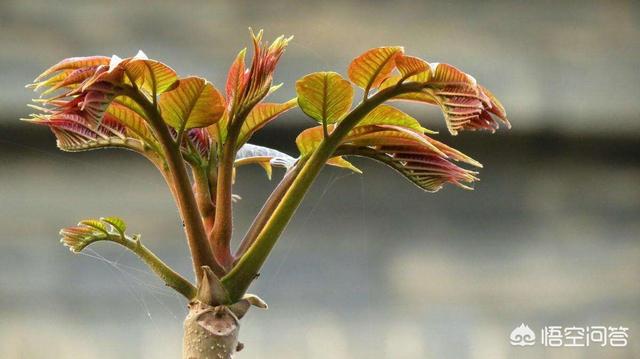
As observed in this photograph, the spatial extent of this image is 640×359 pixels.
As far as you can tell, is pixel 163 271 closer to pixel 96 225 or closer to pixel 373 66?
pixel 96 225

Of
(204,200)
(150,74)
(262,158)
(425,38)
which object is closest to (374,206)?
(425,38)

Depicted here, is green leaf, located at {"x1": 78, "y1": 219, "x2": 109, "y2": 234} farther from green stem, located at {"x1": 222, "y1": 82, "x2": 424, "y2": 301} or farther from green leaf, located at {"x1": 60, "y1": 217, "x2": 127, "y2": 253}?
green stem, located at {"x1": 222, "y1": 82, "x2": 424, "y2": 301}

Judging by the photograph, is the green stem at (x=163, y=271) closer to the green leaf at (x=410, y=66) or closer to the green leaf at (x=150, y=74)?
the green leaf at (x=150, y=74)

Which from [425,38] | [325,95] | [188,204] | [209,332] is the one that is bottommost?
[209,332]

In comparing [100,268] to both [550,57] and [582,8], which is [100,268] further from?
[582,8]

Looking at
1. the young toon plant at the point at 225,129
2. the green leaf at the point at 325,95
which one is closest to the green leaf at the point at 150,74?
the young toon plant at the point at 225,129

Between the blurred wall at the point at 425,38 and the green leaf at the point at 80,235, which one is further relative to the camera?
the blurred wall at the point at 425,38

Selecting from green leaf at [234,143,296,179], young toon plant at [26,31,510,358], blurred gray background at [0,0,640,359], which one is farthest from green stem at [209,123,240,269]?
blurred gray background at [0,0,640,359]
